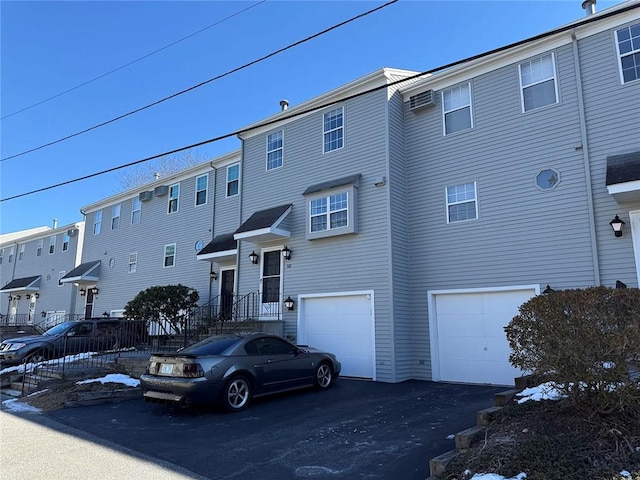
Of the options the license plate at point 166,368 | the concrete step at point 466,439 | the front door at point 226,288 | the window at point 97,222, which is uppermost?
the window at point 97,222

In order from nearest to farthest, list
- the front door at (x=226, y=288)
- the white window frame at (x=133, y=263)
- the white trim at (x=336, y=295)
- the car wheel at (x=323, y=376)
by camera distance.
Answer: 1. the car wheel at (x=323, y=376)
2. the white trim at (x=336, y=295)
3. the front door at (x=226, y=288)
4. the white window frame at (x=133, y=263)

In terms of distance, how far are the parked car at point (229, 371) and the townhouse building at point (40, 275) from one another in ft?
65.3

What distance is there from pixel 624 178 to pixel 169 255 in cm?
1653

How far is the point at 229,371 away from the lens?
8336 mm

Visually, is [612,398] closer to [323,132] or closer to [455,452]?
[455,452]

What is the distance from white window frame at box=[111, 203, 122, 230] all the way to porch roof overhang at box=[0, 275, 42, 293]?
9.81 m

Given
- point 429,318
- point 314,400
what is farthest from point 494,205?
point 314,400

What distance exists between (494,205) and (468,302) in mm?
2476

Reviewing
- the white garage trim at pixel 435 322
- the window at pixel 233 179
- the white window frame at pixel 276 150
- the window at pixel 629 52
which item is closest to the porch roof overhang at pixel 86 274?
the window at pixel 233 179

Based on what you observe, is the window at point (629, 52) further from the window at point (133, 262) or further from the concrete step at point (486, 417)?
the window at point (133, 262)

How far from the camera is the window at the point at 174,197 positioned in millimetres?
20125

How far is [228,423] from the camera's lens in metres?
7.51

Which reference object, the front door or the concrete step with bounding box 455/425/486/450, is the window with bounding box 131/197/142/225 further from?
the concrete step with bounding box 455/425/486/450

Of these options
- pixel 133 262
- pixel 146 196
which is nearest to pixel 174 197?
pixel 146 196
